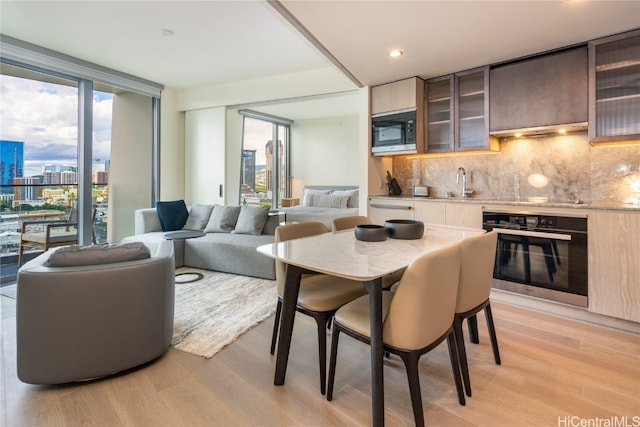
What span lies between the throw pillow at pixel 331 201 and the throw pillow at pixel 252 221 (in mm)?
2609

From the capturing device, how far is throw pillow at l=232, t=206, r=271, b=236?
4355 mm

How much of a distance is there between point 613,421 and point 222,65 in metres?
4.88

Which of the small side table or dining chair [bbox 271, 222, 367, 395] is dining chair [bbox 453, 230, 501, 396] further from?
the small side table

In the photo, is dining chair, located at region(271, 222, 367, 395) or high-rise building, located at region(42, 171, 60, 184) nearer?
dining chair, located at region(271, 222, 367, 395)

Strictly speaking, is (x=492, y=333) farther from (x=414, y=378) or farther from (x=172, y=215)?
(x=172, y=215)

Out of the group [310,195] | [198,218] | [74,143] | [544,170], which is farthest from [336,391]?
[310,195]

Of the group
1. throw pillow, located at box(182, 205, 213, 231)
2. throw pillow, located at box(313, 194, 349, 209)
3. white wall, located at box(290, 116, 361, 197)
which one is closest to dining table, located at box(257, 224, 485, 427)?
throw pillow, located at box(182, 205, 213, 231)

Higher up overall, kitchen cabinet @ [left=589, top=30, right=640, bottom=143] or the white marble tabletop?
kitchen cabinet @ [left=589, top=30, right=640, bottom=143]

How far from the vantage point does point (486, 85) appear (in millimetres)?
3322

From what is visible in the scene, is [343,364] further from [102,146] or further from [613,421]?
[102,146]

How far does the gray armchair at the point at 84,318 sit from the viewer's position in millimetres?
1665

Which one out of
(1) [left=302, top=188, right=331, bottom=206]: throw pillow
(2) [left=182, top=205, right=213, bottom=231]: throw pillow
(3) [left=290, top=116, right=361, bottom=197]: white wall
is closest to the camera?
(2) [left=182, top=205, right=213, bottom=231]: throw pillow
